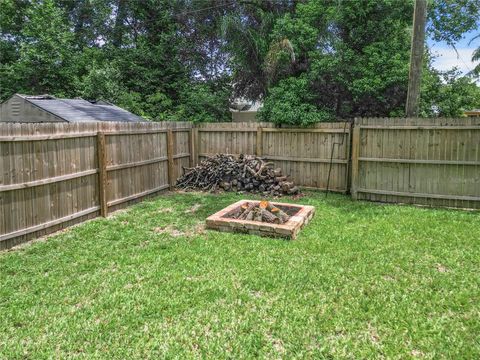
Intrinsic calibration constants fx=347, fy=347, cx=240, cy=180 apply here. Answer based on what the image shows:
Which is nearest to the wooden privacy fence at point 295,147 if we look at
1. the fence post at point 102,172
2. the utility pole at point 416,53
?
the utility pole at point 416,53

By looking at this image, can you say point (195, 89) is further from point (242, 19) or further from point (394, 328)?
point (394, 328)

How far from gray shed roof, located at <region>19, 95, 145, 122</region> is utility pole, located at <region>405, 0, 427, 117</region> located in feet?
24.6

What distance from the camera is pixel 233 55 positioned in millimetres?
13320

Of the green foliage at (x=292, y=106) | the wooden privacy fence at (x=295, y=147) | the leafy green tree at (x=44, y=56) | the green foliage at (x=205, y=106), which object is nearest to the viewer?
the wooden privacy fence at (x=295, y=147)

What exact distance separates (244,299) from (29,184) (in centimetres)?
370

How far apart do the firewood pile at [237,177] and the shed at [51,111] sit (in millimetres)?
2785

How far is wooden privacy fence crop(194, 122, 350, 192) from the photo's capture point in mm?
8555

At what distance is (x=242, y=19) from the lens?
13.2 metres

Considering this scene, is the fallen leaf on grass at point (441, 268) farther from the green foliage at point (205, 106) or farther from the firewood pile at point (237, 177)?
the green foliage at point (205, 106)

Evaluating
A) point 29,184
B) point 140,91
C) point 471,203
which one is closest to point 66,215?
point 29,184

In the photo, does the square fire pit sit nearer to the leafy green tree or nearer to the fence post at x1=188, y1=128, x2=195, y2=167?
the fence post at x1=188, y1=128, x2=195, y2=167

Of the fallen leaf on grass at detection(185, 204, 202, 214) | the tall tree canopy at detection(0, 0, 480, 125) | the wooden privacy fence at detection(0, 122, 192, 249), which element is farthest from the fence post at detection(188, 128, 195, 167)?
the fallen leaf on grass at detection(185, 204, 202, 214)

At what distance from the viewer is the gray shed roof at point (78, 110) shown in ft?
29.6

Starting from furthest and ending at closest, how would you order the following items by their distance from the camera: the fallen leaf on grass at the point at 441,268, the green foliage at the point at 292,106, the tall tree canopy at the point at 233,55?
the tall tree canopy at the point at 233,55 < the green foliage at the point at 292,106 < the fallen leaf on grass at the point at 441,268
